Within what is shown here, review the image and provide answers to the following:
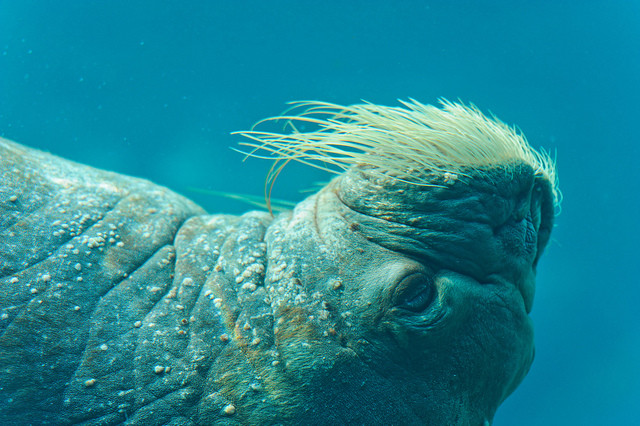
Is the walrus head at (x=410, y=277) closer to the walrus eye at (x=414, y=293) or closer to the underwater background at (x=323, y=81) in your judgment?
the walrus eye at (x=414, y=293)

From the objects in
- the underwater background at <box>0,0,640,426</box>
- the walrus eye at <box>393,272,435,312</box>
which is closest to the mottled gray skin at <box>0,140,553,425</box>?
the walrus eye at <box>393,272,435,312</box>

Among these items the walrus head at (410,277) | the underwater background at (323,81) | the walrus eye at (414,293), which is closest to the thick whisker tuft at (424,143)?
the walrus head at (410,277)

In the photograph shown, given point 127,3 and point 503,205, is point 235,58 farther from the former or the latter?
point 503,205

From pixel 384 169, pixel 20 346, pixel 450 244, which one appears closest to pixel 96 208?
pixel 20 346

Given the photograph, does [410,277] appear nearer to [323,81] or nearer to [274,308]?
[274,308]

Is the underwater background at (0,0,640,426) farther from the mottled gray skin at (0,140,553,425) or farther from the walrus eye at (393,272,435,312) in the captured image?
the walrus eye at (393,272,435,312)

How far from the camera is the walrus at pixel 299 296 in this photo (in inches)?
72.2

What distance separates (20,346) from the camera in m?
1.78

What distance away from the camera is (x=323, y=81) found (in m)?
6.04

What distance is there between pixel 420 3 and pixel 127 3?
439cm

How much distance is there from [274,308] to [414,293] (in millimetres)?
726

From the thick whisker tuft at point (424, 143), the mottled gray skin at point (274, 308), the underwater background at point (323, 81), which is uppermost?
the underwater background at point (323, 81)

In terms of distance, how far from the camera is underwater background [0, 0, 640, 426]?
5.84m

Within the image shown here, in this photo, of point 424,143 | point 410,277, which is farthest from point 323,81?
point 410,277
